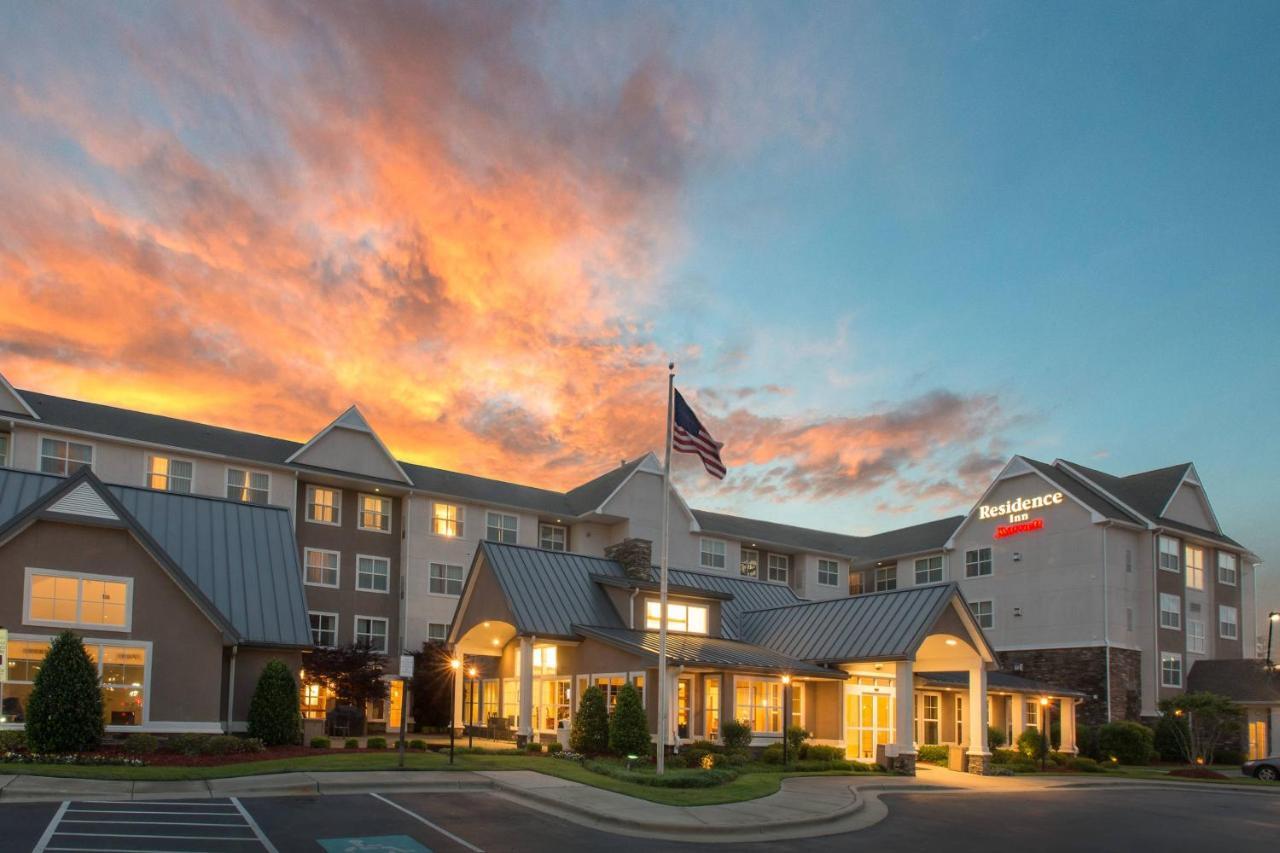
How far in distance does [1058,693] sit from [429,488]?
28.5 m

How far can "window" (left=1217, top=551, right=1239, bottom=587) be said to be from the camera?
57.9 m

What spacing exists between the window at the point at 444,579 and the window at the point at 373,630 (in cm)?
276

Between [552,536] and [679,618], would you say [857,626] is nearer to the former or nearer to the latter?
[679,618]

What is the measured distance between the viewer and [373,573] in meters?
48.0

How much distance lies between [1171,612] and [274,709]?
44.5 meters

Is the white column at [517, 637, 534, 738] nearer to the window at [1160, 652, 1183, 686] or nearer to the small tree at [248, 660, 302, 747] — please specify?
the small tree at [248, 660, 302, 747]

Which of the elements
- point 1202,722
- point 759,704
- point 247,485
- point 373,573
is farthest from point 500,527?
point 1202,722

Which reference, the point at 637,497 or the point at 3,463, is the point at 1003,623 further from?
the point at 3,463

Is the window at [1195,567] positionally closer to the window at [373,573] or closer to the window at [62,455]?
the window at [373,573]

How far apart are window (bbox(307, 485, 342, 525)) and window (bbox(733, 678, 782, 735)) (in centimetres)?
2280

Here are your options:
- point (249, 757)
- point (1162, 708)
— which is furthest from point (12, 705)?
point (1162, 708)

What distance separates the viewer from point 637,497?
2143 inches

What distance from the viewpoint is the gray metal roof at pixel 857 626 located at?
3231 centimetres

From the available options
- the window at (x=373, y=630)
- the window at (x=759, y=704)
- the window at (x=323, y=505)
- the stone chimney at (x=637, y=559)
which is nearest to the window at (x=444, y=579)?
the window at (x=373, y=630)
